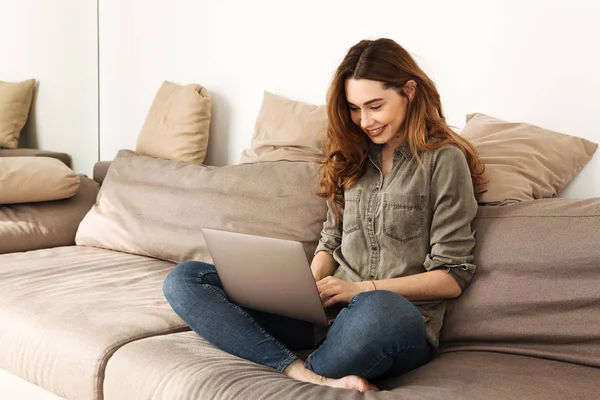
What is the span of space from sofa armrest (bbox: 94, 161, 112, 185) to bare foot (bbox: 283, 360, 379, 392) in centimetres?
172

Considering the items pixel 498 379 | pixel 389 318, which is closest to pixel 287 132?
pixel 389 318

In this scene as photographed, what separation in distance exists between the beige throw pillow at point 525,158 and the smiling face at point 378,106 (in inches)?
10.0

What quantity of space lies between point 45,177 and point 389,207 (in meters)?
1.44

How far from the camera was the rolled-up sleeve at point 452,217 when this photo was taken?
1625 mm

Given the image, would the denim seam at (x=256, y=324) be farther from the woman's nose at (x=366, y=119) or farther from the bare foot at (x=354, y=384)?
the woman's nose at (x=366, y=119)

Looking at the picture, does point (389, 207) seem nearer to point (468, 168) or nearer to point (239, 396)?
point (468, 168)

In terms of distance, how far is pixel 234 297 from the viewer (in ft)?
5.43

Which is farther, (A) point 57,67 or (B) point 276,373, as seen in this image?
(A) point 57,67

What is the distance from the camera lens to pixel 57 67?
309cm

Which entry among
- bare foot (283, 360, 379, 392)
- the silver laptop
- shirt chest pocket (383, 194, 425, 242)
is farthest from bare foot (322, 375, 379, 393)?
shirt chest pocket (383, 194, 425, 242)

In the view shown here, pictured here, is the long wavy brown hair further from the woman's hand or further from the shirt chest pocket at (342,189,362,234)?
the woman's hand

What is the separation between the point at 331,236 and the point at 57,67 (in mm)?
1747

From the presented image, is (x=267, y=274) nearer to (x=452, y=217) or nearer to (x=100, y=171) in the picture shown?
(x=452, y=217)

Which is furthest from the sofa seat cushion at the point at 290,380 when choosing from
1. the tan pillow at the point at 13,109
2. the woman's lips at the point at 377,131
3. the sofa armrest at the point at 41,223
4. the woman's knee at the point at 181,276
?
the tan pillow at the point at 13,109
